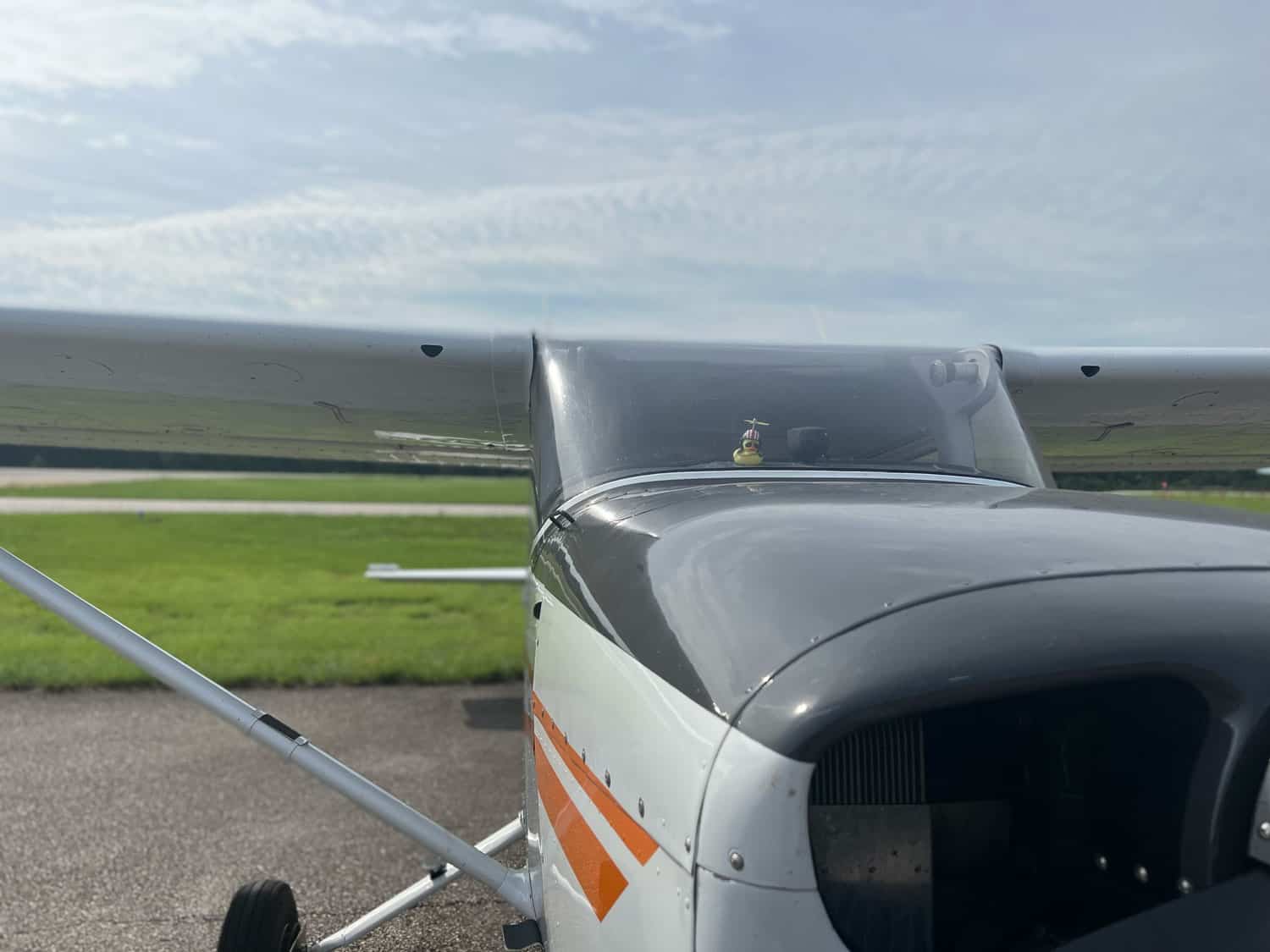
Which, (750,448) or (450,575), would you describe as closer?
(750,448)

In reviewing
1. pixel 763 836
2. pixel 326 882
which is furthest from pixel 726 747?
pixel 326 882

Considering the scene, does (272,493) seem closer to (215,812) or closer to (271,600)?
(271,600)

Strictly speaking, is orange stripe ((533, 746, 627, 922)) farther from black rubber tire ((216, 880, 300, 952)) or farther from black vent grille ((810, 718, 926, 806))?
black rubber tire ((216, 880, 300, 952))

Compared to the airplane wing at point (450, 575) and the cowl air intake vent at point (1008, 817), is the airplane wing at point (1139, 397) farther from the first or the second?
the airplane wing at point (450, 575)

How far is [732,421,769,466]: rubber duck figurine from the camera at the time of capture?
2699 mm

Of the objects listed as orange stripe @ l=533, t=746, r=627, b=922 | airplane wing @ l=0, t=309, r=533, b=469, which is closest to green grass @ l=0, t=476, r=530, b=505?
airplane wing @ l=0, t=309, r=533, b=469

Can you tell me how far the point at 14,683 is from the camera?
8.74m

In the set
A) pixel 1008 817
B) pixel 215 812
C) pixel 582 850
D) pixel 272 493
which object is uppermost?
pixel 1008 817

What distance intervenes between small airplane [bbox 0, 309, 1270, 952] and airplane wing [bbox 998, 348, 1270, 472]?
1323 mm

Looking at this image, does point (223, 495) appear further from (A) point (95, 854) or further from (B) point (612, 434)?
(B) point (612, 434)

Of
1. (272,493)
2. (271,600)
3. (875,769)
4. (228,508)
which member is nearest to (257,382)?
(875,769)

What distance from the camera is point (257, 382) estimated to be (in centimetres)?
400

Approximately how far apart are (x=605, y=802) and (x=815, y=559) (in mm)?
595

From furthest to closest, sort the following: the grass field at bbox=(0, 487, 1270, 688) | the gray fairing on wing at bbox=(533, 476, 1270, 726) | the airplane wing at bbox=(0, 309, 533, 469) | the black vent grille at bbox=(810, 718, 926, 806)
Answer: the grass field at bbox=(0, 487, 1270, 688), the airplane wing at bbox=(0, 309, 533, 469), the black vent grille at bbox=(810, 718, 926, 806), the gray fairing on wing at bbox=(533, 476, 1270, 726)
